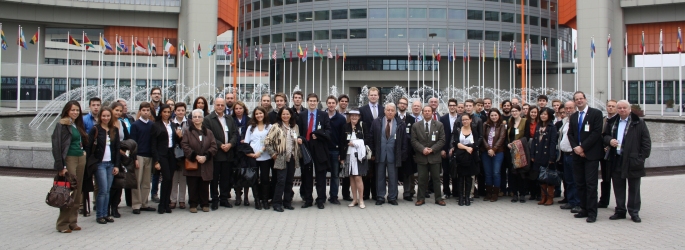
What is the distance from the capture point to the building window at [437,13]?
5959cm

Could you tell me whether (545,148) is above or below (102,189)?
above

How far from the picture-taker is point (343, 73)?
201 ft

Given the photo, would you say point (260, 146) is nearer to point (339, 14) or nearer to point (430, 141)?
point (430, 141)

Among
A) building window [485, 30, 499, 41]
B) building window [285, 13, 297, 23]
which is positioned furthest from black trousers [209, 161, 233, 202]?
building window [485, 30, 499, 41]

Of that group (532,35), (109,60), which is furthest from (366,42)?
(109,60)

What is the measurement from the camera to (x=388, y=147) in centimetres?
1052

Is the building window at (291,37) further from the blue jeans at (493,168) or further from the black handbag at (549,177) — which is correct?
the black handbag at (549,177)

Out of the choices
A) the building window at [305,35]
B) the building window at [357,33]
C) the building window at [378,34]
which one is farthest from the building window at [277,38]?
the building window at [378,34]

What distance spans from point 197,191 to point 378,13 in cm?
5239

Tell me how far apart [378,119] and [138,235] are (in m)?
4.84

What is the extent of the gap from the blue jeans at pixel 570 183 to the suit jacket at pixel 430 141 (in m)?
2.22

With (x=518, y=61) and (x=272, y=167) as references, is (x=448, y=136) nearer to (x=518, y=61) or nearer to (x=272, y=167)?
(x=272, y=167)

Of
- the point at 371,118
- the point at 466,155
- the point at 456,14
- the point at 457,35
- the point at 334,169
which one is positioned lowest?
the point at 334,169

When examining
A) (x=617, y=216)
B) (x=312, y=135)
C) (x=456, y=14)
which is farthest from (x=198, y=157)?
(x=456, y=14)
